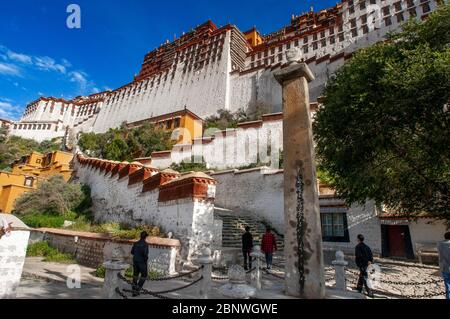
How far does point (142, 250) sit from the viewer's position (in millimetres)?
6500

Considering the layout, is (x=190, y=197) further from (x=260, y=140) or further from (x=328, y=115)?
(x=260, y=140)

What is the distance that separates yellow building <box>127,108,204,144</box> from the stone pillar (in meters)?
27.6

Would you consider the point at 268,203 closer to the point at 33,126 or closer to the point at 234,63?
the point at 234,63

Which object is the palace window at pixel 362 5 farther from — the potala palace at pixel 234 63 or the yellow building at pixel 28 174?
the yellow building at pixel 28 174

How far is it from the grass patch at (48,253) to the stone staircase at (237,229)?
20.4ft

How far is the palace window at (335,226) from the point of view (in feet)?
48.3

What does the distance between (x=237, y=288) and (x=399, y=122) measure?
7.64 metres

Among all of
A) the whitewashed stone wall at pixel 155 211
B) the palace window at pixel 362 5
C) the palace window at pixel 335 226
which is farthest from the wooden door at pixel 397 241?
the palace window at pixel 362 5

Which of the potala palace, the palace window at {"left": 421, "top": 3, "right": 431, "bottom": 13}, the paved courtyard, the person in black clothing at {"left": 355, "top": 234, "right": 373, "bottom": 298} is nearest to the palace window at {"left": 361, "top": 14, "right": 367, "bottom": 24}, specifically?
the potala palace

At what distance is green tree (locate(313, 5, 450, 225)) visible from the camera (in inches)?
315

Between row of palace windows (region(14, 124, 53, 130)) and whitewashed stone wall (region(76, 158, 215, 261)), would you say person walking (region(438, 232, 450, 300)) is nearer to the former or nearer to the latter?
whitewashed stone wall (region(76, 158, 215, 261))

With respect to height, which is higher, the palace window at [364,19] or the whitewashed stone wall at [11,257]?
the palace window at [364,19]

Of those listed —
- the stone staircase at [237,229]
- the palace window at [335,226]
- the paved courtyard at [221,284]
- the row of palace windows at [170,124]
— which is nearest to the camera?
the paved courtyard at [221,284]
